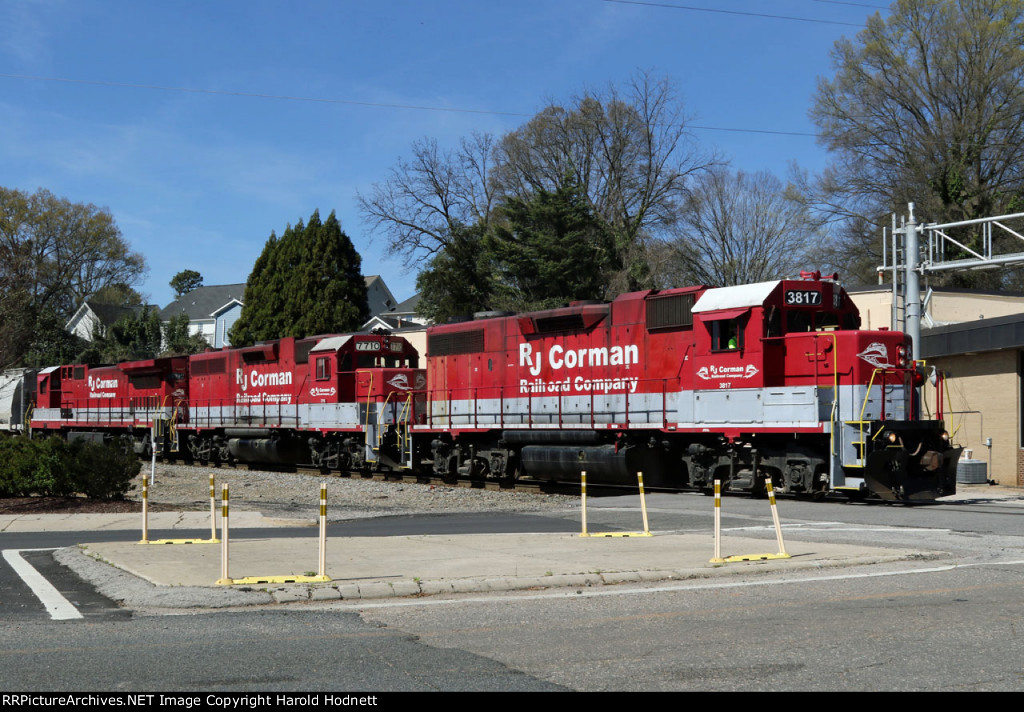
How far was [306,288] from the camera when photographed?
221ft

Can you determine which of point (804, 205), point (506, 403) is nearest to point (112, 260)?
point (804, 205)

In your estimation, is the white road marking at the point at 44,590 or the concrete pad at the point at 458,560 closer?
the white road marking at the point at 44,590

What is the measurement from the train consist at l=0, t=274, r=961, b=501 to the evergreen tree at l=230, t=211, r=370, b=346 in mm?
30997

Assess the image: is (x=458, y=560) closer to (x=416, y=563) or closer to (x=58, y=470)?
(x=416, y=563)

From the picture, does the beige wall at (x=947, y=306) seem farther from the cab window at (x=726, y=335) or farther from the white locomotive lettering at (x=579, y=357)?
the cab window at (x=726, y=335)

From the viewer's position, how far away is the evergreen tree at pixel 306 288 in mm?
66500

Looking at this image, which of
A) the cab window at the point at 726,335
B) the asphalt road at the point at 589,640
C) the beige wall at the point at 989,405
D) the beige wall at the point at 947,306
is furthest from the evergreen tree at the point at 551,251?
the asphalt road at the point at 589,640

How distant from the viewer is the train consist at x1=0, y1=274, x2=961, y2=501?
62.7ft

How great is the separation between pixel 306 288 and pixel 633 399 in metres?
48.0

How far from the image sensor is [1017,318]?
25.8m

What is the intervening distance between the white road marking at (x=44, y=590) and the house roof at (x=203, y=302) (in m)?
93.1

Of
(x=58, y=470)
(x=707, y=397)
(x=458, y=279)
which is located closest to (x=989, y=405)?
(x=707, y=397)

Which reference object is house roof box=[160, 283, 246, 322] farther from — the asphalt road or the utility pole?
the asphalt road
